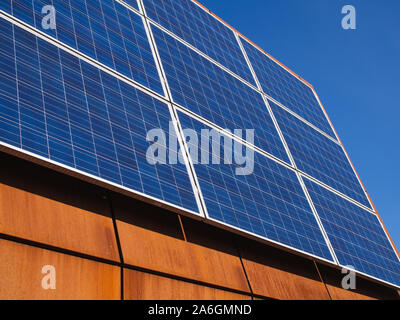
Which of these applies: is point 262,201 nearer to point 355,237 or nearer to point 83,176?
point 355,237

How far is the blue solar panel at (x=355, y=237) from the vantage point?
14.8 meters

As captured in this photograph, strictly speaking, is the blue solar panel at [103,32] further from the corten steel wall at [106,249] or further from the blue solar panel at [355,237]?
the blue solar panel at [355,237]

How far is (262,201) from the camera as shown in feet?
41.9

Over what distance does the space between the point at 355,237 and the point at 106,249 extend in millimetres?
10496

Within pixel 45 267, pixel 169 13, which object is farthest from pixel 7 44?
pixel 169 13

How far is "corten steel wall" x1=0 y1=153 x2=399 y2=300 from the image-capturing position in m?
7.43

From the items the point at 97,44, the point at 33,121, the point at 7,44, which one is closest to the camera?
the point at 33,121

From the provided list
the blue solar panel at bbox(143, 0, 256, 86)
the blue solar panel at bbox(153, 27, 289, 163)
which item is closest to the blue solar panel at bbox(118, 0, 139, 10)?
the blue solar panel at bbox(143, 0, 256, 86)

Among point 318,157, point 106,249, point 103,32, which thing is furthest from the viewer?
point 318,157

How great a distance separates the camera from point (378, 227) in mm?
18953

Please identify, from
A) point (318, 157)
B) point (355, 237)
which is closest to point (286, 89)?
point (318, 157)

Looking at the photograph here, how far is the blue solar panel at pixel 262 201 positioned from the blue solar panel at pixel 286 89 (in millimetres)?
6464
